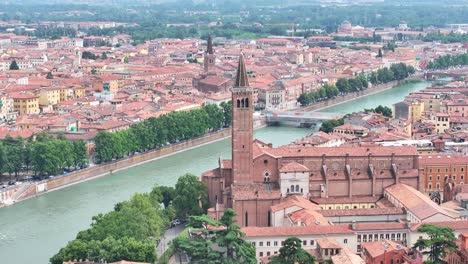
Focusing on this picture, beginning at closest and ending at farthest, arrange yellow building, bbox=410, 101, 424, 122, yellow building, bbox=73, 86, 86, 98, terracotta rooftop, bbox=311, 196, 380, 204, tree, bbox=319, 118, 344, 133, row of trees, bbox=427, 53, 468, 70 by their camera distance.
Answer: terracotta rooftop, bbox=311, 196, 380, 204 < tree, bbox=319, 118, 344, 133 < yellow building, bbox=410, 101, 424, 122 < yellow building, bbox=73, 86, 86, 98 < row of trees, bbox=427, 53, 468, 70

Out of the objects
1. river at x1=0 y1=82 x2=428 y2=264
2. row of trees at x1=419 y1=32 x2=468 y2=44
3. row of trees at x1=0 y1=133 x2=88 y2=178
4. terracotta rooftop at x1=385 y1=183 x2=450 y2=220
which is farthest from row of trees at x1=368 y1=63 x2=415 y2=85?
terracotta rooftop at x1=385 y1=183 x2=450 y2=220

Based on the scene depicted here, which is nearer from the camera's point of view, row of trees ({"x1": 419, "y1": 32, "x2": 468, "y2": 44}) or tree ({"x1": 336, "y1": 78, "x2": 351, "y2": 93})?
tree ({"x1": 336, "y1": 78, "x2": 351, "y2": 93})

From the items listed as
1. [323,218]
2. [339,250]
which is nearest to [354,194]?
[323,218]

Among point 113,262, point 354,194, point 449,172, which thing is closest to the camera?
Answer: point 113,262

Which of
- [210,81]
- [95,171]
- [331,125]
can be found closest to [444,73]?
[210,81]

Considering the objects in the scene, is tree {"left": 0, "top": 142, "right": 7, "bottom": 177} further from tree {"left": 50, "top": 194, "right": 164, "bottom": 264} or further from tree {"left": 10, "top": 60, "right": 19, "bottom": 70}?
tree {"left": 10, "top": 60, "right": 19, "bottom": 70}

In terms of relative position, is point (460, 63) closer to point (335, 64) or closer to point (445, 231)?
point (335, 64)

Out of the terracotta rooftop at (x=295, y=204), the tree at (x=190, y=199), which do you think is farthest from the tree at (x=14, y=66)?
the terracotta rooftop at (x=295, y=204)
